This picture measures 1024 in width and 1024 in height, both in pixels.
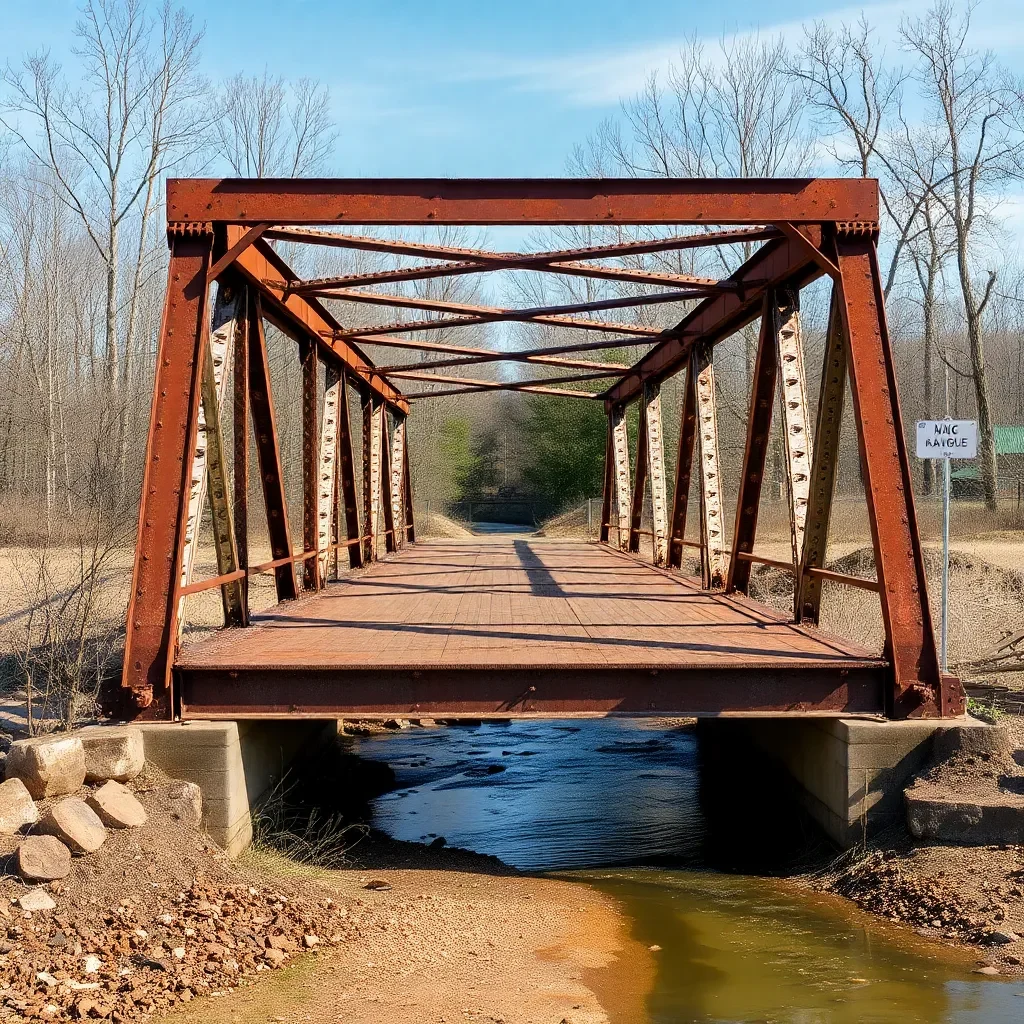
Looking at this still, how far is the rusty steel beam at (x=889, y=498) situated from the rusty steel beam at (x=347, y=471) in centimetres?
828

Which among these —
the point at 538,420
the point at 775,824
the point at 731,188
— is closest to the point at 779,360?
Answer: the point at 731,188

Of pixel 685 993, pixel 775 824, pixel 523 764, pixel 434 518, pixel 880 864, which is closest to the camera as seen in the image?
pixel 685 993

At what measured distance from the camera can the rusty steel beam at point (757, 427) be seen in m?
10.3

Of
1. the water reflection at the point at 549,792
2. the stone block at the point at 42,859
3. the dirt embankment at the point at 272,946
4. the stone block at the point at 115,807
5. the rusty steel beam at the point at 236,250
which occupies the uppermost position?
the rusty steel beam at the point at 236,250

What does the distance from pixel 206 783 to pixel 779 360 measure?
18.8ft

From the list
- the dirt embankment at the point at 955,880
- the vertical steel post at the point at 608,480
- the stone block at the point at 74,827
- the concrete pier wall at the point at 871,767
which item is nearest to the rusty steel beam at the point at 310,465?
the stone block at the point at 74,827

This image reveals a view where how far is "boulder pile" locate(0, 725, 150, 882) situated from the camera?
601 cm

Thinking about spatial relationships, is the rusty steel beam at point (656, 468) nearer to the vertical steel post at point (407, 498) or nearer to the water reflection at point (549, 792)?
the water reflection at point (549, 792)

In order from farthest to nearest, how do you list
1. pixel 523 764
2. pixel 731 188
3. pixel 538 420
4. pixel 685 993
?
pixel 538 420 → pixel 523 764 → pixel 731 188 → pixel 685 993

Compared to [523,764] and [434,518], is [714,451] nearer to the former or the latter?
[523,764]

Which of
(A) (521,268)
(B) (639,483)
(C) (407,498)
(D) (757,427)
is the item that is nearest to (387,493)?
(B) (639,483)

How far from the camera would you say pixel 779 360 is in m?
9.81

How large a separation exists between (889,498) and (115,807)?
17.0 feet

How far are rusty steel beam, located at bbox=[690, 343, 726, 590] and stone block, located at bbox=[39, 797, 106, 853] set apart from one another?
814 cm
